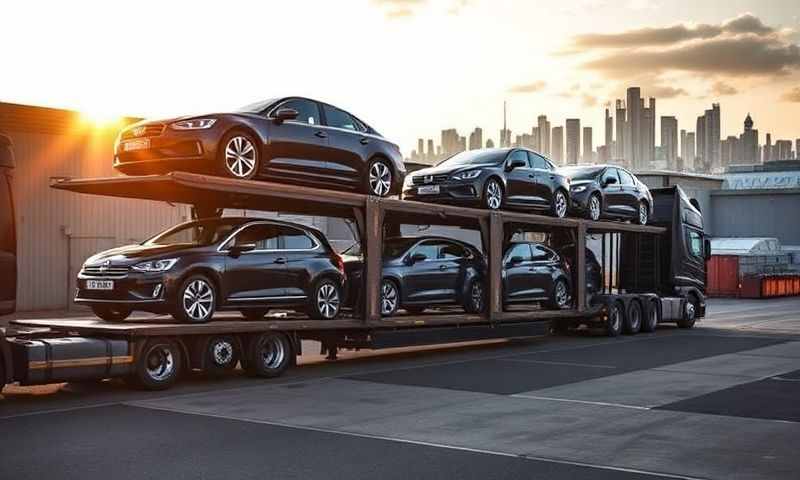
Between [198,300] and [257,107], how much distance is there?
9.30 feet

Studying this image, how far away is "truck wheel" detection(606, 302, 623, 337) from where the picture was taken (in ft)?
74.9

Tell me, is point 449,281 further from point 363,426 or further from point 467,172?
point 363,426

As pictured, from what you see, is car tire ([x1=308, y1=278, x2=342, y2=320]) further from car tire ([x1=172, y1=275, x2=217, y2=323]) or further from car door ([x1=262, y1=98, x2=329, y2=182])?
car tire ([x1=172, y1=275, x2=217, y2=323])

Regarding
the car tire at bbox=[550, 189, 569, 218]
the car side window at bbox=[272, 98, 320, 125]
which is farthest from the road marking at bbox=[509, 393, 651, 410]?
the car tire at bbox=[550, 189, 569, 218]

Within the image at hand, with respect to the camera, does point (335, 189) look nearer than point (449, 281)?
Yes

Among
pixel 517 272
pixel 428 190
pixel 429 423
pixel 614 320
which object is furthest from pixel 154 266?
pixel 614 320

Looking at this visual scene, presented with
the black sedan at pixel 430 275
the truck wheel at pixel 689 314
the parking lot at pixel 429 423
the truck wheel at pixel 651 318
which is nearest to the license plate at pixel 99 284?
the parking lot at pixel 429 423

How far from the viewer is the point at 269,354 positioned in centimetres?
1412

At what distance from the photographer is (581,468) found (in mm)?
8078

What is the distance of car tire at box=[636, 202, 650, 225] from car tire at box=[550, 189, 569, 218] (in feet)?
12.7

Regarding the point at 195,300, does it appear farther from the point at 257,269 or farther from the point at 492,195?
the point at 492,195

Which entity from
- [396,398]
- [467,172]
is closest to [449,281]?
[467,172]

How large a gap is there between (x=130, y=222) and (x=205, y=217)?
44.7 ft

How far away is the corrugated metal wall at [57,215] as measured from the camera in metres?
25.4
